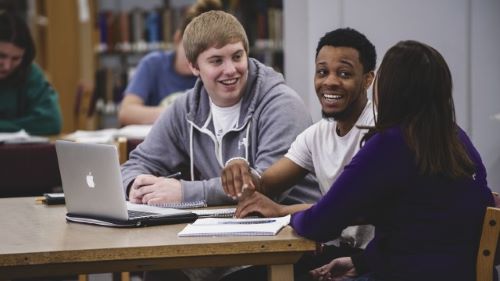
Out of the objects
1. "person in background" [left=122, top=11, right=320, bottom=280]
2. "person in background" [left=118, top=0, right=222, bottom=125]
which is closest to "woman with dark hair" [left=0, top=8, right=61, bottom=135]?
"person in background" [left=118, top=0, right=222, bottom=125]

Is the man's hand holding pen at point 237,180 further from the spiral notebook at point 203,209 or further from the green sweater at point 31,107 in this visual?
the green sweater at point 31,107

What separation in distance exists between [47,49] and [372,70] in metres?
5.81

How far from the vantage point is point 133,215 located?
208 cm

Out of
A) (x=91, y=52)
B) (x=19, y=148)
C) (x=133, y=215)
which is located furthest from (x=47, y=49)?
(x=133, y=215)

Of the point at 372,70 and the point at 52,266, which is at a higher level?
the point at 372,70

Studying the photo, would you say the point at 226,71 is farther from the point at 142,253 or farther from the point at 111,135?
the point at 111,135

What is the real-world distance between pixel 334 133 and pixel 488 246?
659 mm

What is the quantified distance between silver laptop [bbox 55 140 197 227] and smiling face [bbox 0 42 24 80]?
2.06 m

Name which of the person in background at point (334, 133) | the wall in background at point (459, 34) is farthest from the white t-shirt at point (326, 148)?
the wall in background at point (459, 34)

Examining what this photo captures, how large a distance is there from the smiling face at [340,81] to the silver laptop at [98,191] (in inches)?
19.5

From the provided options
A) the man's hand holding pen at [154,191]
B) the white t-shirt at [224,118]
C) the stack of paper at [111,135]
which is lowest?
the stack of paper at [111,135]

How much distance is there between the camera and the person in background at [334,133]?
228 cm

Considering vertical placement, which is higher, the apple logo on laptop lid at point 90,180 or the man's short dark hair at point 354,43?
the man's short dark hair at point 354,43

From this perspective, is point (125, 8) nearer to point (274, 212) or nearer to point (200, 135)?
point (200, 135)
